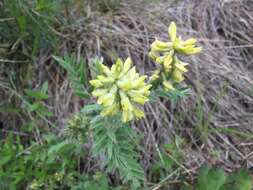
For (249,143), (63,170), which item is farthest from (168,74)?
(249,143)

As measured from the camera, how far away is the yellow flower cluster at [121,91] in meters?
1.44

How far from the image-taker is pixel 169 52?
156 cm

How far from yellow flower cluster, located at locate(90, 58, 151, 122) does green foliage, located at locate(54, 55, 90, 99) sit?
0.23 metres

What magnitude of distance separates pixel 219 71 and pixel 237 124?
28cm

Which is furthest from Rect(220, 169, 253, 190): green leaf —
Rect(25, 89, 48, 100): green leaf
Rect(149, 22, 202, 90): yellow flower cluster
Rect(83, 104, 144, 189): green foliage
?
Rect(25, 89, 48, 100): green leaf

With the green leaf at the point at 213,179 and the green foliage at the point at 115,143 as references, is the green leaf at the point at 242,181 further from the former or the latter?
the green foliage at the point at 115,143

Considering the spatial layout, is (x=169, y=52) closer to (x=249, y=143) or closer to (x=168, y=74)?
(x=168, y=74)

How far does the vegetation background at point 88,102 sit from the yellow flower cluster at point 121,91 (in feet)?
1.67

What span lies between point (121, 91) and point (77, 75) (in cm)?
35

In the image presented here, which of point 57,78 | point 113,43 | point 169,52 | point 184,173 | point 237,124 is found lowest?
point 184,173

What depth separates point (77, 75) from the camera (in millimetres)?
1767

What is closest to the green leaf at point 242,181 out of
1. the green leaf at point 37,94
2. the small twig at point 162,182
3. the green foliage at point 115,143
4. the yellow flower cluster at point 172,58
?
the small twig at point 162,182

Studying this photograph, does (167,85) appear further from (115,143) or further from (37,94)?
(37,94)

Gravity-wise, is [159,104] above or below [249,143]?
above
